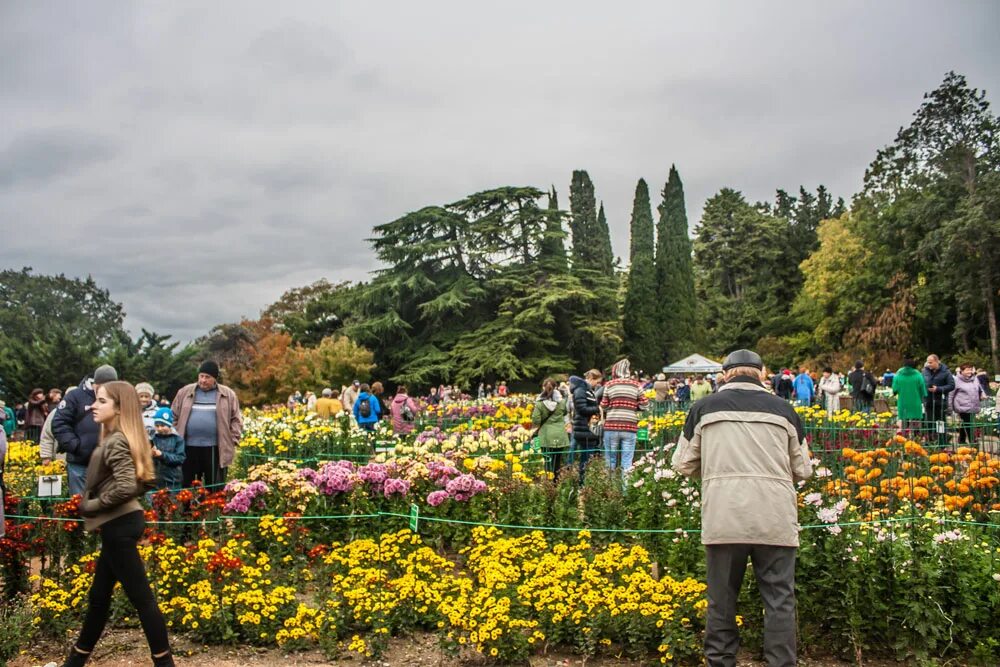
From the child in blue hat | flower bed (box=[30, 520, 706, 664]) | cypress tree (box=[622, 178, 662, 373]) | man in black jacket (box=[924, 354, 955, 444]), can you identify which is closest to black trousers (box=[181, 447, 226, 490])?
the child in blue hat

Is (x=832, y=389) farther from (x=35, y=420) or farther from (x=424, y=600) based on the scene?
(x=35, y=420)

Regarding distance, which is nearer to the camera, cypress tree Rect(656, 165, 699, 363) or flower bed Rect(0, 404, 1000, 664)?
flower bed Rect(0, 404, 1000, 664)

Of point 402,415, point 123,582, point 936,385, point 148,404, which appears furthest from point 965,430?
point 123,582

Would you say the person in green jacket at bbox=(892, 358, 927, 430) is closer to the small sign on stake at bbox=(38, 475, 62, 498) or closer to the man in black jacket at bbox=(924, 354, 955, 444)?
the man in black jacket at bbox=(924, 354, 955, 444)

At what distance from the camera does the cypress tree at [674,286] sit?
168 ft

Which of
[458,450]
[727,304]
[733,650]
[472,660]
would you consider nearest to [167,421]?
[458,450]

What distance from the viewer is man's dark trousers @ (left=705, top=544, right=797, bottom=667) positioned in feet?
12.4

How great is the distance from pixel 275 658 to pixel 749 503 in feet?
9.96

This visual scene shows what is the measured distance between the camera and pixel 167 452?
7406 mm

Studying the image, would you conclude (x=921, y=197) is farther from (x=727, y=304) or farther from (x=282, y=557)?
(x=282, y=557)

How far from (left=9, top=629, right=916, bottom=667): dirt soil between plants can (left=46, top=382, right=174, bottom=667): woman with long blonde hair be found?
1.89 ft

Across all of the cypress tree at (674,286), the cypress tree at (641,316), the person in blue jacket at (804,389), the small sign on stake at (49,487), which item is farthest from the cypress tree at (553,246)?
the small sign on stake at (49,487)

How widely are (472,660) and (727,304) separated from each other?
56.5 m

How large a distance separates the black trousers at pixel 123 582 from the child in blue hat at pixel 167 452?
2854mm
